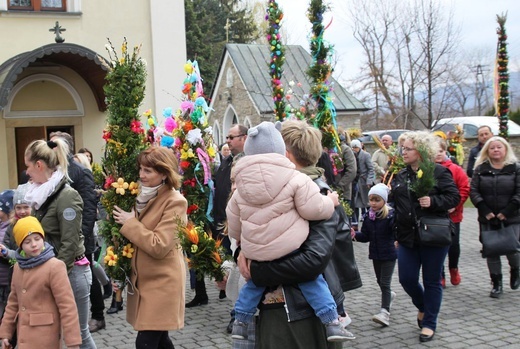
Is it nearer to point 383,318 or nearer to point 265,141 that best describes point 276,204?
point 265,141

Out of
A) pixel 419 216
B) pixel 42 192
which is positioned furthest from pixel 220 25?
pixel 42 192

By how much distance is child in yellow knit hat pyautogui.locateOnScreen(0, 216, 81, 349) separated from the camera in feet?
14.4

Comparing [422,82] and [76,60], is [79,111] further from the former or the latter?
[422,82]

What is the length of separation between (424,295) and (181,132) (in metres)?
3.21

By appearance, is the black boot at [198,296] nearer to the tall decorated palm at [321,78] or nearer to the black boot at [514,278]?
the tall decorated palm at [321,78]

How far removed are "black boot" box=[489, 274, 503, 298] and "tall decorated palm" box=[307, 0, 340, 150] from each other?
283cm

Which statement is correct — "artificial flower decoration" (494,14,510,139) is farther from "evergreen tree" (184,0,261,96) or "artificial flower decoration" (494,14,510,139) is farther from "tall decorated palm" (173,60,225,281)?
"evergreen tree" (184,0,261,96)

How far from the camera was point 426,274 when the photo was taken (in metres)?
6.04

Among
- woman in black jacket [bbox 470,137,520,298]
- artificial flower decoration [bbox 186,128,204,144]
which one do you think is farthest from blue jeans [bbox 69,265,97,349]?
woman in black jacket [bbox 470,137,520,298]

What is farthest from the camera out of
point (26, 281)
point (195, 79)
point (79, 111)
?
point (79, 111)

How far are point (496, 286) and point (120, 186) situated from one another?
500cm

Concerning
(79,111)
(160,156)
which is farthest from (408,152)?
(79,111)

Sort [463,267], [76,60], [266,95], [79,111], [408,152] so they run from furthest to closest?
[266,95]
[79,111]
[76,60]
[463,267]
[408,152]

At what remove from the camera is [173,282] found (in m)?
4.66
